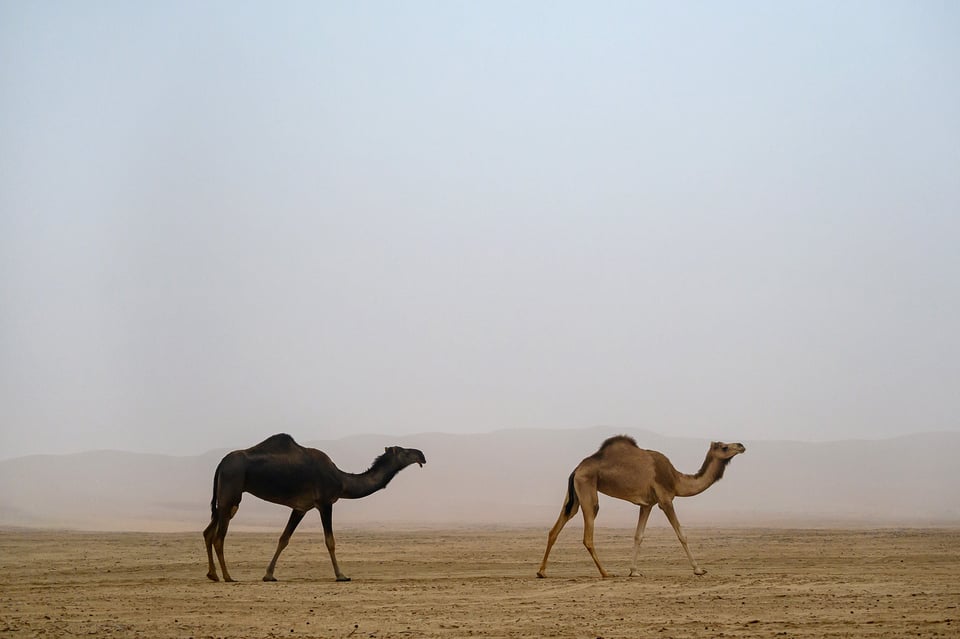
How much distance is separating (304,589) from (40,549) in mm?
12042

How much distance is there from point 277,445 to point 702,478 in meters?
7.32

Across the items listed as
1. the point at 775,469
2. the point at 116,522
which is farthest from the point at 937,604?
the point at 775,469

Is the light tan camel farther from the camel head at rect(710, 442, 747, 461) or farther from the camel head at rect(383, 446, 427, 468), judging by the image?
the camel head at rect(383, 446, 427, 468)

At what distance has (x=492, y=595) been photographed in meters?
16.9

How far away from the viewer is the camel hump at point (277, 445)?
66.7 ft

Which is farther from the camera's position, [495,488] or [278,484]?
[495,488]

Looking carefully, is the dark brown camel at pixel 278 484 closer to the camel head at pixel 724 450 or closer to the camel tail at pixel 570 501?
the camel tail at pixel 570 501

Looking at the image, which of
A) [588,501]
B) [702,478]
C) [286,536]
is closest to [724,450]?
[702,478]

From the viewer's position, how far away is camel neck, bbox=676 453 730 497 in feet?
68.2

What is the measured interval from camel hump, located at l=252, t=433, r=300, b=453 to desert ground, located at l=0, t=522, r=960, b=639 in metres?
2.18

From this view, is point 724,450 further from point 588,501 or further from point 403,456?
point 403,456

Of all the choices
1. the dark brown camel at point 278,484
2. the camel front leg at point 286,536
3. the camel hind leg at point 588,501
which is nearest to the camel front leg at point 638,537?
the camel hind leg at point 588,501

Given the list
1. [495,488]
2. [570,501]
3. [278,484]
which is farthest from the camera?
[495,488]

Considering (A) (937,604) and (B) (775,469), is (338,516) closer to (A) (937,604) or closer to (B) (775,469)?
(B) (775,469)
